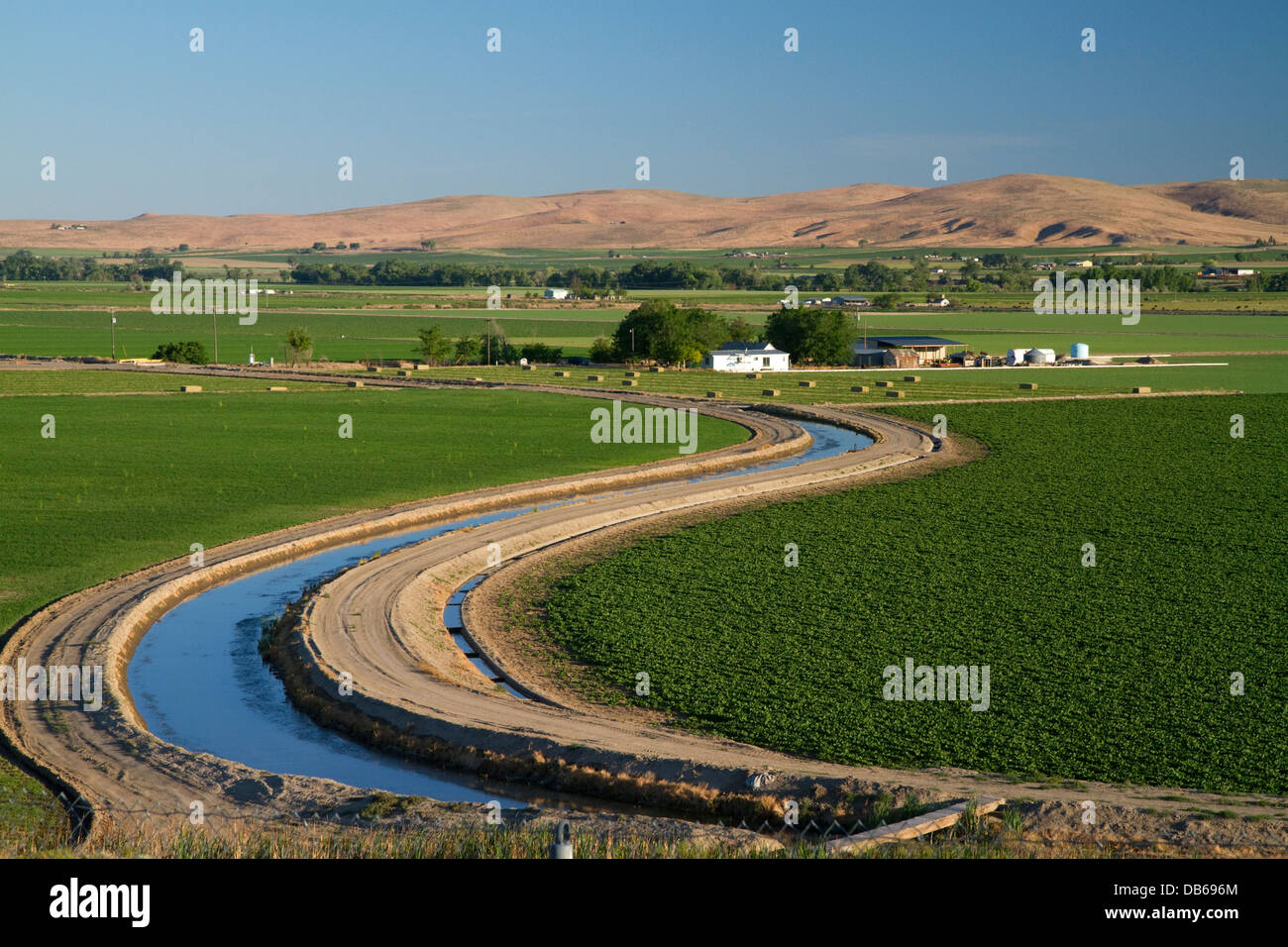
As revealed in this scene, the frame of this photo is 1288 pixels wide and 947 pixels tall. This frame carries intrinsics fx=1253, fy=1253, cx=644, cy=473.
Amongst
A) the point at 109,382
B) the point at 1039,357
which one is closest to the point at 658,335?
the point at 1039,357

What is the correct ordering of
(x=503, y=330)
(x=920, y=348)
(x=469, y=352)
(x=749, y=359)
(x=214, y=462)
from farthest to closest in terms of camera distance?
1. (x=503, y=330)
2. (x=920, y=348)
3. (x=469, y=352)
4. (x=749, y=359)
5. (x=214, y=462)

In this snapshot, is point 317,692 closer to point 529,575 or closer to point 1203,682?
point 529,575

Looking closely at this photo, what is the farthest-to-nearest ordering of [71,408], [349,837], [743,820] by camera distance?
[71,408] → [743,820] → [349,837]

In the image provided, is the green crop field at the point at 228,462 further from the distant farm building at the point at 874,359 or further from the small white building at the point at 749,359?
the distant farm building at the point at 874,359

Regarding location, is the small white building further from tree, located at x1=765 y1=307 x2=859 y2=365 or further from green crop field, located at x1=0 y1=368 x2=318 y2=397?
green crop field, located at x1=0 y1=368 x2=318 y2=397

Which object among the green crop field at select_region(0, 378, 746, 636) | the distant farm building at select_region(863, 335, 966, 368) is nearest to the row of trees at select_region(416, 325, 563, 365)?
the distant farm building at select_region(863, 335, 966, 368)

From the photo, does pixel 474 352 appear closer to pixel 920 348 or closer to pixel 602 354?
pixel 602 354
